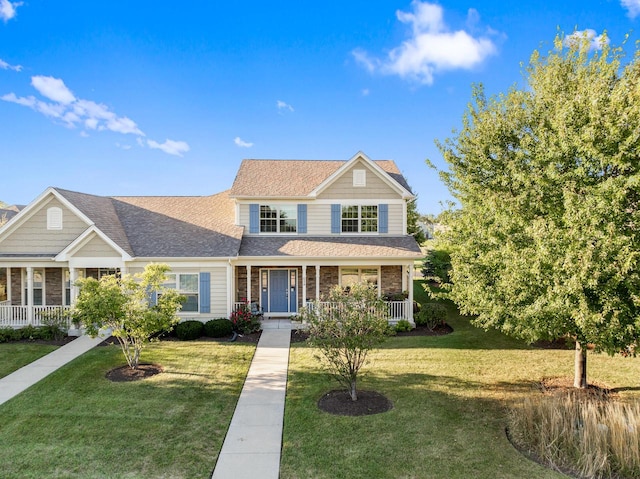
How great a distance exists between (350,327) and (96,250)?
41.4 feet

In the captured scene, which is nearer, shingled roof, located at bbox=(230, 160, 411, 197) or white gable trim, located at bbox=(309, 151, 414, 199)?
white gable trim, located at bbox=(309, 151, 414, 199)

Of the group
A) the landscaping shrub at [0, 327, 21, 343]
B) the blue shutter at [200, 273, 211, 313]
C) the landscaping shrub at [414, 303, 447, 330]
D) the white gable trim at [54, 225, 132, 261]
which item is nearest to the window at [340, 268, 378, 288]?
the landscaping shrub at [414, 303, 447, 330]

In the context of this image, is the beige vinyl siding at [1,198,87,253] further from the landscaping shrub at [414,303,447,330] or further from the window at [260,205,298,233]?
the landscaping shrub at [414,303,447,330]

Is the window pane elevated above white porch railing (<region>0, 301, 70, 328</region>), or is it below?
above

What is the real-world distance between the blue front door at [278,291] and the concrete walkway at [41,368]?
747 centimetres

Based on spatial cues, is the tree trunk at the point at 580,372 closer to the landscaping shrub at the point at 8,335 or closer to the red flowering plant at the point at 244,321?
the red flowering plant at the point at 244,321

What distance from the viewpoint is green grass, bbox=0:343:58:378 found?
452 inches

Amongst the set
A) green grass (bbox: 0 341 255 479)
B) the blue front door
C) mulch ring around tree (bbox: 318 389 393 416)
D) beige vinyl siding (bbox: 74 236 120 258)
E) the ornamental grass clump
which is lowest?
mulch ring around tree (bbox: 318 389 393 416)

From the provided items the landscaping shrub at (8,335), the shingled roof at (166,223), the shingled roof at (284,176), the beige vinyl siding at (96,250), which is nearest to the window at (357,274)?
the shingled roof at (284,176)

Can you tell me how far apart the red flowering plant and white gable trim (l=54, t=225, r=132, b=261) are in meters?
5.24

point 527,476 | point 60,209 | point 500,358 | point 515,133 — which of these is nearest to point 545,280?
point 527,476

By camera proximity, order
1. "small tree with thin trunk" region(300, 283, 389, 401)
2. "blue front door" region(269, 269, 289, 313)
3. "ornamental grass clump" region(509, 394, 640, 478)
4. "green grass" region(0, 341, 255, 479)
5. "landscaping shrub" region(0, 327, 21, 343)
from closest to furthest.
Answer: "ornamental grass clump" region(509, 394, 640, 478) < "green grass" region(0, 341, 255, 479) < "small tree with thin trunk" region(300, 283, 389, 401) < "landscaping shrub" region(0, 327, 21, 343) < "blue front door" region(269, 269, 289, 313)

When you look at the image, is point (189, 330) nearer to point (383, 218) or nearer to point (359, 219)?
point (359, 219)

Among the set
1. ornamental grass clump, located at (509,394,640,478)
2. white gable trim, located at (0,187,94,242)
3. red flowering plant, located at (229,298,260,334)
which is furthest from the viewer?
white gable trim, located at (0,187,94,242)
